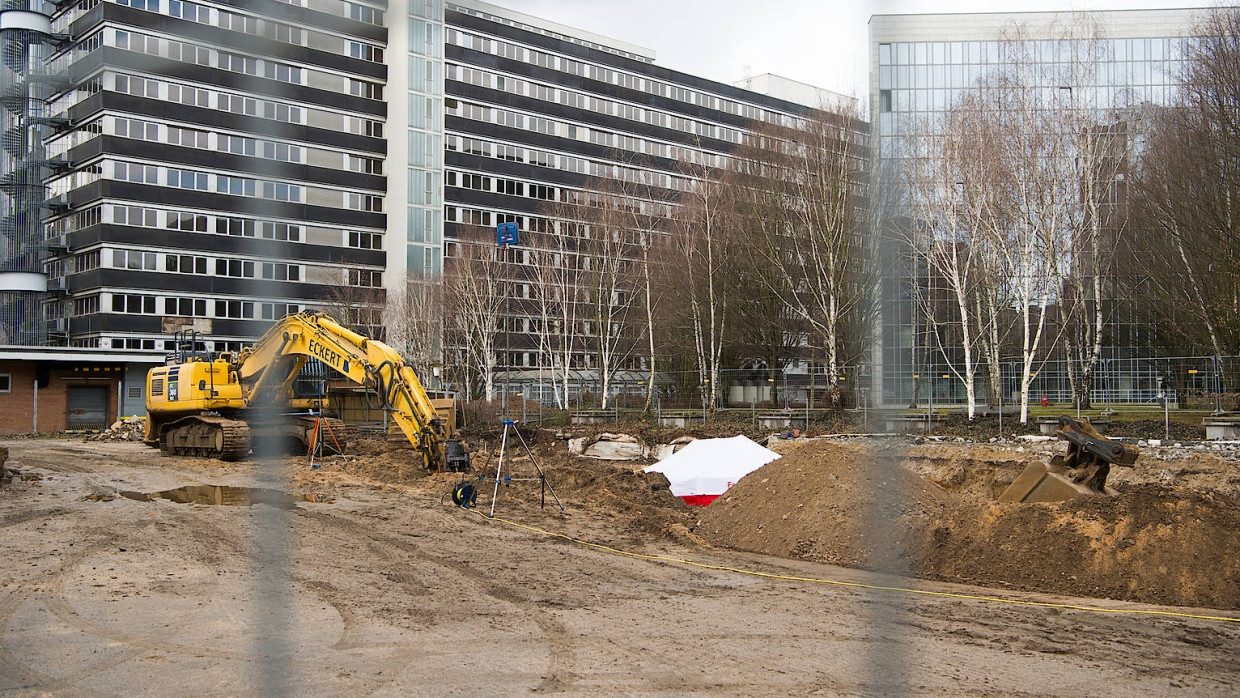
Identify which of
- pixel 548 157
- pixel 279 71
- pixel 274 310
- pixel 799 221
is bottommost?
Result: pixel 274 310

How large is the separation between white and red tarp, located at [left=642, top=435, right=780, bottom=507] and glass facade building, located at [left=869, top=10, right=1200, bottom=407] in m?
3.35

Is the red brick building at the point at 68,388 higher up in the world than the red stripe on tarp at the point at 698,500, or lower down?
higher up

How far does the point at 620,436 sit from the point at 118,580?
17.3 metres

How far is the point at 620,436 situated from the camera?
25875 mm

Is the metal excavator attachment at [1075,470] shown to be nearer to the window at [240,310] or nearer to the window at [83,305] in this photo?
the window at [240,310]

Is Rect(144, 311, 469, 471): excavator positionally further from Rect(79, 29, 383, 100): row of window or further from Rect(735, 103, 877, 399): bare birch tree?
Rect(735, 103, 877, 399): bare birch tree

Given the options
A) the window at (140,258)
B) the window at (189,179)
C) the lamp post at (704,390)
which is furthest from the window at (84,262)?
the lamp post at (704,390)

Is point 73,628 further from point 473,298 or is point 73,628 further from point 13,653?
point 473,298

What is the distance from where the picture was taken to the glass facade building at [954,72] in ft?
9.19

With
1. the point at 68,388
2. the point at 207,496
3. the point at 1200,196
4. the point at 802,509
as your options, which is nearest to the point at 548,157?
the point at 68,388

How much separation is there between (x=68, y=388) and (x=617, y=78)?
110 feet

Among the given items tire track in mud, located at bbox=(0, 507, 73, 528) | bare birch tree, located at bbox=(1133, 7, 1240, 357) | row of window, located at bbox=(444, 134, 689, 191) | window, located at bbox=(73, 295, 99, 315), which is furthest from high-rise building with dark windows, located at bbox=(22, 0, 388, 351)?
row of window, located at bbox=(444, 134, 689, 191)

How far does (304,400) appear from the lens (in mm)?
12172

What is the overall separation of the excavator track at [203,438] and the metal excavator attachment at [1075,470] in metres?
16.3
